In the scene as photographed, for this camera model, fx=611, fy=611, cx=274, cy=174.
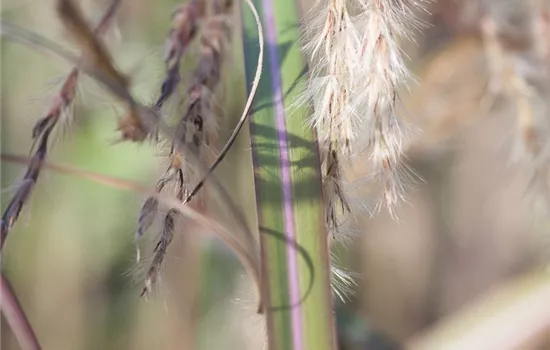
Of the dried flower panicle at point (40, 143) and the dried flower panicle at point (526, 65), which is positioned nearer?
the dried flower panicle at point (40, 143)

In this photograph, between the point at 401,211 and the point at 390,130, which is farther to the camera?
the point at 401,211

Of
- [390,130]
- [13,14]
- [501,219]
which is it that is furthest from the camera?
[501,219]

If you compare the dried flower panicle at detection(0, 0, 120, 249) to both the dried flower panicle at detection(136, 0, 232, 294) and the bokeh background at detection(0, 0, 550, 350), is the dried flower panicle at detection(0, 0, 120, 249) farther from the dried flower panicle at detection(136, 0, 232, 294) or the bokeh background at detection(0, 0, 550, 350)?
the bokeh background at detection(0, 0, 550, 350)

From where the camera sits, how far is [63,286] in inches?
21.3

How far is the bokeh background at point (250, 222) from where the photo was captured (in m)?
0.49

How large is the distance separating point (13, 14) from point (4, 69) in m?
0.05

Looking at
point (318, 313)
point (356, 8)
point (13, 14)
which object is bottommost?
point (318, 313)

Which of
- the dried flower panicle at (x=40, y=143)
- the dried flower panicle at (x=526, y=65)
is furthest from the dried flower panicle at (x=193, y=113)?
the dried flower panicle at (x=526, y=65)

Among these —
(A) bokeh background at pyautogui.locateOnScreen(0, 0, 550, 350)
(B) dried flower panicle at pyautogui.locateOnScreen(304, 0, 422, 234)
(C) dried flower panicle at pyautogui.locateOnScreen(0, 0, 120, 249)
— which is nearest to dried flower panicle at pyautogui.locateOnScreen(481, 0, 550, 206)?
(A) bokeh background at pyautogui.locateOnScreen(0, 0, 550, 350)

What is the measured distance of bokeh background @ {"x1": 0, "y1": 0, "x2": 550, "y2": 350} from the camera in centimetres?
49

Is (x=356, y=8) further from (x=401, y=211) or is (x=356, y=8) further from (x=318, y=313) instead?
(x=401, y=211)

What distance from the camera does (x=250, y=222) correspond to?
463mm

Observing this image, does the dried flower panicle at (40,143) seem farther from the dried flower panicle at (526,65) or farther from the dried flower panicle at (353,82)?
the dried flower panicle at (526,65)

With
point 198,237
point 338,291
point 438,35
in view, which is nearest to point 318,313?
point 338,291
